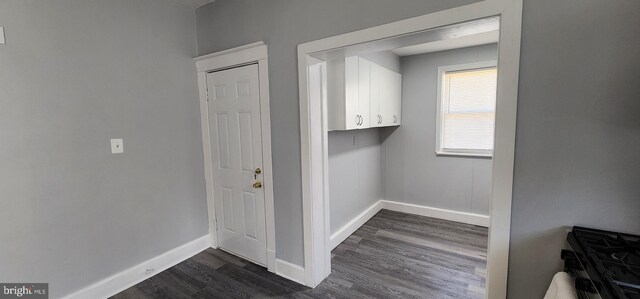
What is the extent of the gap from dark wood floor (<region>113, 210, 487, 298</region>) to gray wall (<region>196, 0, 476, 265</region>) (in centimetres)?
37

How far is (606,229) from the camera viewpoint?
1232mm

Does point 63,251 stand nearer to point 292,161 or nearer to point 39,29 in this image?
point 39,29

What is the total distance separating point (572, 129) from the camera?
126cm

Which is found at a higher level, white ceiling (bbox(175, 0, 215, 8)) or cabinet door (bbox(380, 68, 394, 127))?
white ceiling (bbox(175, 0, 215, 8))

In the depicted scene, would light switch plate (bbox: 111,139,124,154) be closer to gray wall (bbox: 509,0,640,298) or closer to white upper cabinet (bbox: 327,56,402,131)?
white upper cabinet (bbox: 327,56,402,131)

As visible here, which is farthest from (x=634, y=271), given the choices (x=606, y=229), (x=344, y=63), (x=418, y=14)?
(x=344, y=63)

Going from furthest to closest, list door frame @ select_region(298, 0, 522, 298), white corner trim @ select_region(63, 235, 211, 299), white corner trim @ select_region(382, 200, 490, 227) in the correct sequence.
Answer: white corner trim @ select_region(382, 200, 490, 227) → white corner trim @ select_region(63, 235, 211, 299) → door frame @ select_region(298, 0, 522, 298)

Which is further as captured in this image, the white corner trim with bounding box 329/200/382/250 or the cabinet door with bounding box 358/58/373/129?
the white corner trim with bounding box 329/200/382/250

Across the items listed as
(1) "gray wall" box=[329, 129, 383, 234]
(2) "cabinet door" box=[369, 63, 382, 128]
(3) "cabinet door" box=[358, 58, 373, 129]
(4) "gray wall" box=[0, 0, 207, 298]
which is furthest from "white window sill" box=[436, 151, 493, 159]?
(4) "gray wall" box=[0, 0, 207, 298]

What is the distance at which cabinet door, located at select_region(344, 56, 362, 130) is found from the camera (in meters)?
2.64

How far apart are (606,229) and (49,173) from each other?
3.43 m

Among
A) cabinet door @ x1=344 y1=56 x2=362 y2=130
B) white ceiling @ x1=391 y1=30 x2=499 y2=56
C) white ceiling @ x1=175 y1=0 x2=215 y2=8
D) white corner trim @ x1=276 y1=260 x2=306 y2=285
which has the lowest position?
white corner trim @ x1=276 y1=260 x2=306 y2=285

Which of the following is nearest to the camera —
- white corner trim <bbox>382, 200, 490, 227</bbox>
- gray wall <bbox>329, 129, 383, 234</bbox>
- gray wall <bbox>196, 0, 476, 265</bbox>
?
gray wall <bbox>196, 0, 476, 265</bbox>

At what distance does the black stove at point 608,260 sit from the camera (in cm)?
88
